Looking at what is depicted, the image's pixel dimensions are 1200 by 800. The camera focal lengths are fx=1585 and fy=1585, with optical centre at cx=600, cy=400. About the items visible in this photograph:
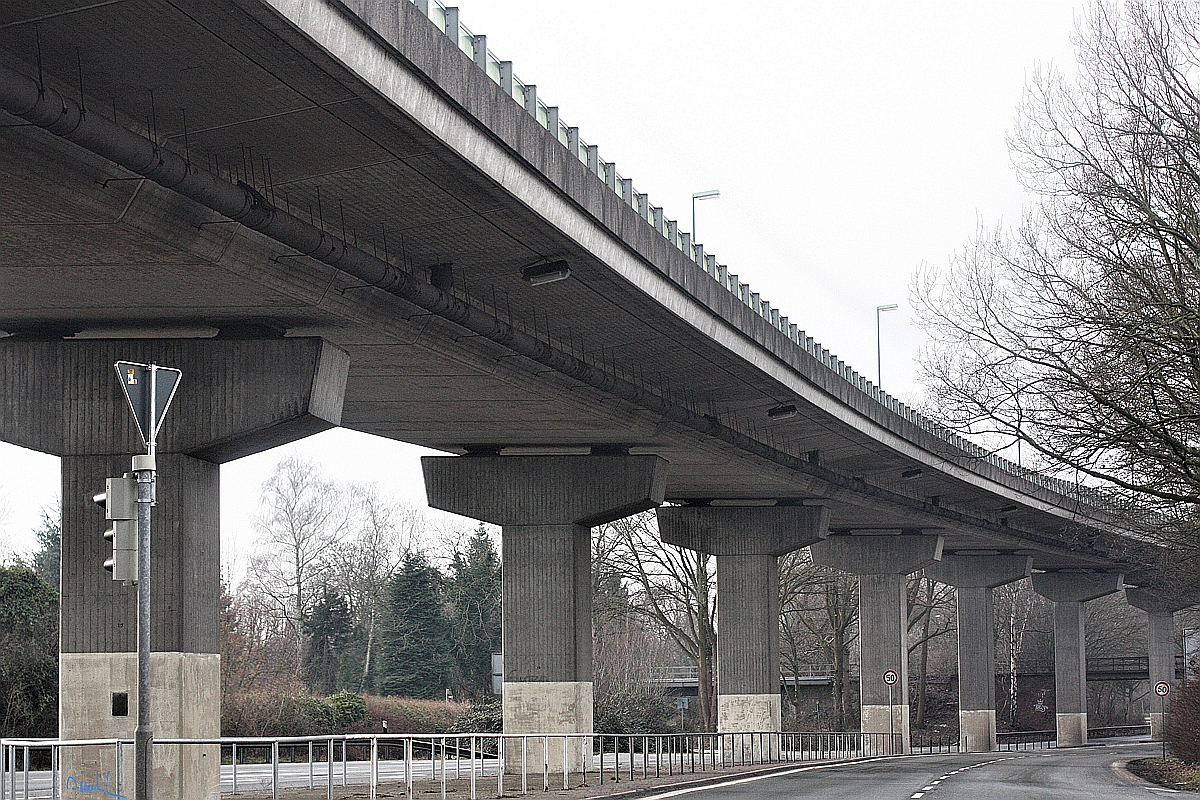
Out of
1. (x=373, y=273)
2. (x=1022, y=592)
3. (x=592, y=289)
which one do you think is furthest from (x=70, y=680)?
(x=1022, y=592)

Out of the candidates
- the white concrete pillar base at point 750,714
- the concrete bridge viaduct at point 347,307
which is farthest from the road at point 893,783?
the white concrete pillar base at point 750,714

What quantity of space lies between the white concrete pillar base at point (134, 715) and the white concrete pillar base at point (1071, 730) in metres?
69.0

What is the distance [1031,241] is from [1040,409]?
252 centimetres

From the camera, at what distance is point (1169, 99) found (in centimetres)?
2139

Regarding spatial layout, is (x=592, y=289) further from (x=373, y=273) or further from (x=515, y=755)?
(x=515, y=755)

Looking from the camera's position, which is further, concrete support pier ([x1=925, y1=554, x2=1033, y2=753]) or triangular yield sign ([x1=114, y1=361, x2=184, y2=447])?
concrete support pier ([x1=925, y1=554, x2=1033, y2=753])

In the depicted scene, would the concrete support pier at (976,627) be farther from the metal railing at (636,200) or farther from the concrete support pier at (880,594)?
the metal railing at (636,200)

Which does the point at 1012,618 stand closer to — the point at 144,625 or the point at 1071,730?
the point at 1071,730

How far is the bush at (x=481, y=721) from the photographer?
52281mm

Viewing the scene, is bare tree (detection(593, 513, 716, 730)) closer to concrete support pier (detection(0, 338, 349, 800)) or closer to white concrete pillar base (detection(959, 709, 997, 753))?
white concrete pillar base (detection(959, 709, 997, 753))

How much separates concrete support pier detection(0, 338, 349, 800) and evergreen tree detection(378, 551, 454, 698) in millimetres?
54633

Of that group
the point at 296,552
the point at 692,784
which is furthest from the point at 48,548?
the point at 692,784

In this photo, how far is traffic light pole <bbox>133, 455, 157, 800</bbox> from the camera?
42.4 feet

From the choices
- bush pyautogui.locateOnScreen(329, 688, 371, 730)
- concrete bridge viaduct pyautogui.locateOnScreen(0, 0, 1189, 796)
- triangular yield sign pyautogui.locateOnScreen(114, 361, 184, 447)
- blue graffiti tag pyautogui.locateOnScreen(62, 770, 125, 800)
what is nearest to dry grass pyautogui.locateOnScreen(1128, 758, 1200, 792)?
concrete bridge viaduct pyautogui.locateOnScreen(0, 0, 1189, 796)
